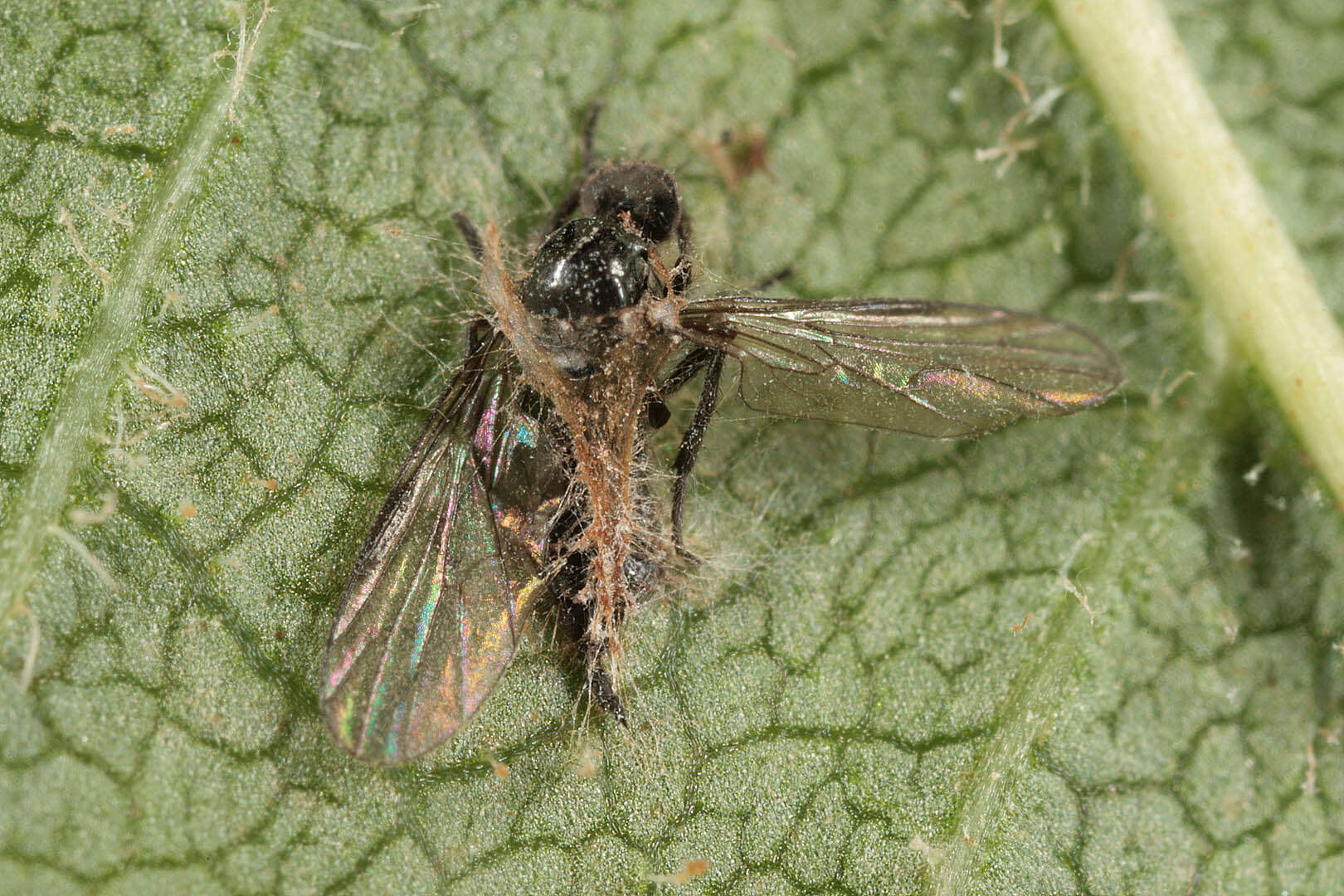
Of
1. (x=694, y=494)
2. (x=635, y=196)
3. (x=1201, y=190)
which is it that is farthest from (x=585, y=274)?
(x=1201, y=190)

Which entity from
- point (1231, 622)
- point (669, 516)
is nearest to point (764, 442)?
point (669, 516)

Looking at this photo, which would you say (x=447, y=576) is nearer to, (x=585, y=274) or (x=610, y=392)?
Answer: (x=610, y=392)

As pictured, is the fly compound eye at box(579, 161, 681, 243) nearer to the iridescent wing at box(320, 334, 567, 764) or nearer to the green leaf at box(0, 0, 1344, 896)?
the green leaf at box(0, 0, 1344, 896)

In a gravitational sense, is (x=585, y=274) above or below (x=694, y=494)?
above

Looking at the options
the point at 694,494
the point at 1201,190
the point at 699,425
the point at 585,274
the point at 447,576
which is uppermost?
the point at 1201,190

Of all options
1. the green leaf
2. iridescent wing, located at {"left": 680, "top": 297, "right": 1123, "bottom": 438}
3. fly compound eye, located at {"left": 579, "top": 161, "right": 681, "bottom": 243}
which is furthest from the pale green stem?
fly compound eye, located at {"left": 579, "top": 161, "right": 681, "bottom": 243}

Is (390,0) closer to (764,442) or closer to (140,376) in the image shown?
(140,376)

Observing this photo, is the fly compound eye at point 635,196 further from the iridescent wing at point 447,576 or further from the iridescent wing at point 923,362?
the iridescent wing at point 447,576

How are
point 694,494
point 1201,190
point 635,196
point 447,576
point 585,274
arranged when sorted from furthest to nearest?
point 1201,190, point 694,494, point 635,196, point 585,274, point 447,576
